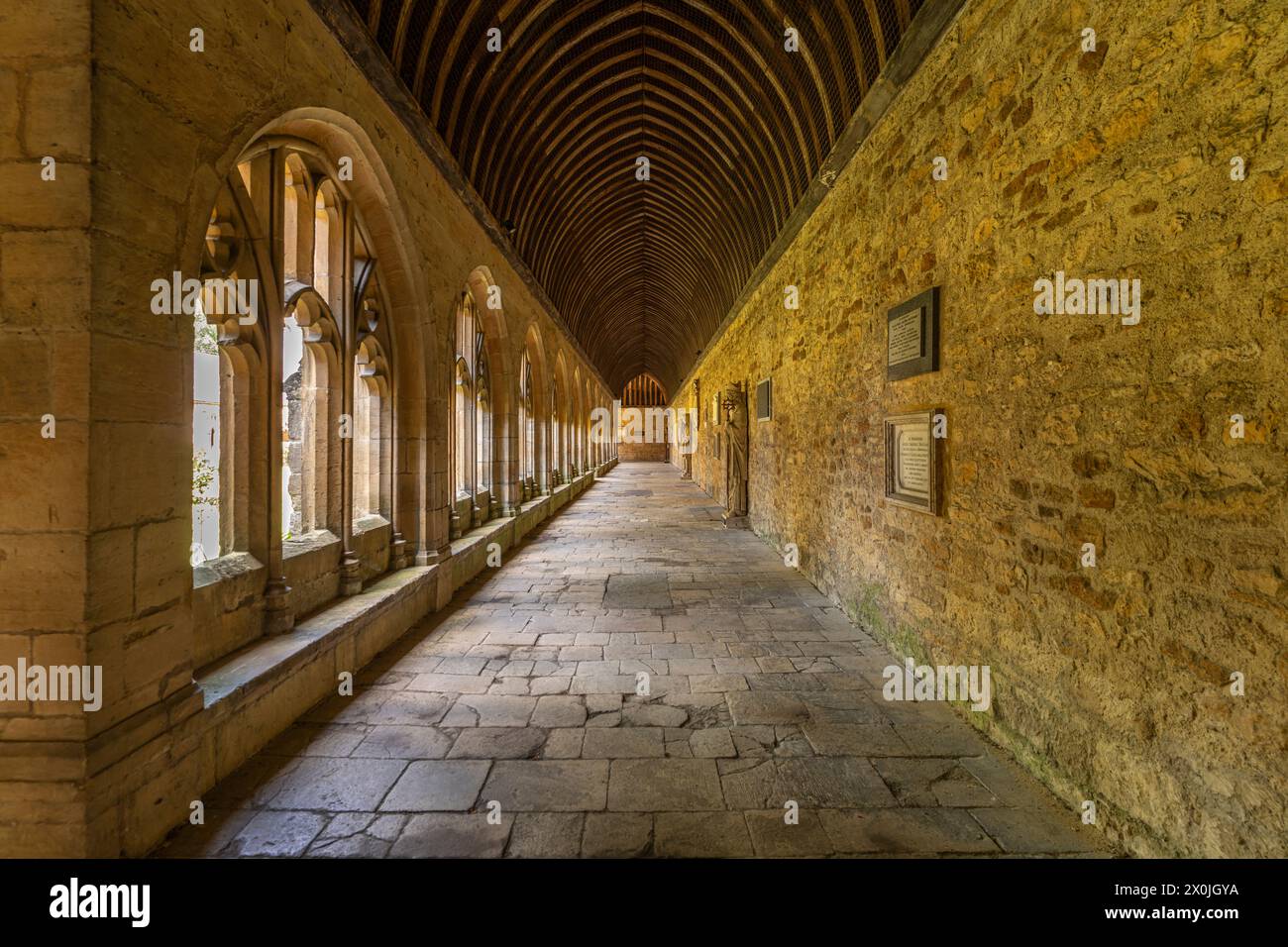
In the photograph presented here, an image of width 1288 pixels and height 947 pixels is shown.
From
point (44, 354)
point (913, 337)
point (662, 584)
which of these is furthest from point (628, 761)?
point (662, 584)

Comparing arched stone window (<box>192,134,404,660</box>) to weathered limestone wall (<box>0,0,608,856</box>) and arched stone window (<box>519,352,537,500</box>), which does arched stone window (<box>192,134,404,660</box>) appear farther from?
arched stone window (<box>519,352,537,500</box>)

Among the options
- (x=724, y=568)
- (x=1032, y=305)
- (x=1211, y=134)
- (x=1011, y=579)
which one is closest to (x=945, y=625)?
(x=1011, y=579)

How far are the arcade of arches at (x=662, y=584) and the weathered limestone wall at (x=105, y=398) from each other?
1cm

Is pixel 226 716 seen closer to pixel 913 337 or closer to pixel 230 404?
pixel 230 404

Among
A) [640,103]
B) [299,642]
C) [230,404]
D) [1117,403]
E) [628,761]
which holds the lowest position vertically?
[628,761]

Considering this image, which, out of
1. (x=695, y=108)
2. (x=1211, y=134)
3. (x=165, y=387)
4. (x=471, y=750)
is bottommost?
(x=471, y=750)

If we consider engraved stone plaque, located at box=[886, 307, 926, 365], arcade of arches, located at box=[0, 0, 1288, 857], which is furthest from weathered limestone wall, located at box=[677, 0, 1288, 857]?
engraved stone plaque, located at box=[886, 307, 926, 365]

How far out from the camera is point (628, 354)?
2631 cm

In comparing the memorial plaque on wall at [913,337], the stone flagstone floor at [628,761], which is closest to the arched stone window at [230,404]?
the stone flagstone floor at [628,761]

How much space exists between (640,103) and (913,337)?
551 centimetres

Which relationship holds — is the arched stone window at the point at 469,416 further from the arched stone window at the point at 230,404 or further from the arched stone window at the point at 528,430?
the arched stone window at the point at 230,404

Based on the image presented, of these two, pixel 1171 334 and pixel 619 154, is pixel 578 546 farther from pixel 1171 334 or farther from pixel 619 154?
pixel 1171 334

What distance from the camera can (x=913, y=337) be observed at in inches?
138

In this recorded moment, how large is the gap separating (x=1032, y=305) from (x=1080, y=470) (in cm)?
74
